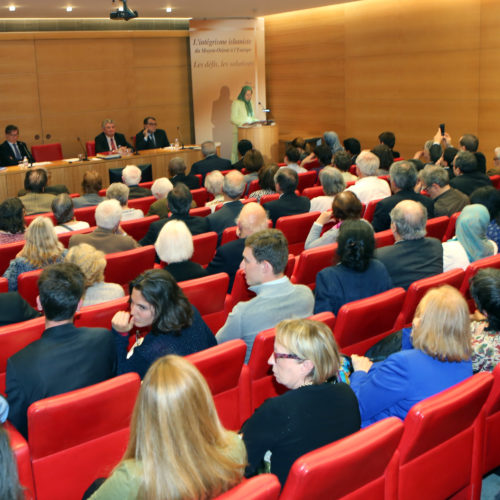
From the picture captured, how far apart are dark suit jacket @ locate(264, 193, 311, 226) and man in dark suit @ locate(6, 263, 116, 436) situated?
3194 millimetres

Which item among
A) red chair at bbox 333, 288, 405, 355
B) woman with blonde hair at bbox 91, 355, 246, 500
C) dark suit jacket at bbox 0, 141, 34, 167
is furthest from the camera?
dark suit jacket at bbox 0, 141, 34, 167

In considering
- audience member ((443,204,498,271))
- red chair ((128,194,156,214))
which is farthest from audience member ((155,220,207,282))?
red chair ((128,194,156,214))

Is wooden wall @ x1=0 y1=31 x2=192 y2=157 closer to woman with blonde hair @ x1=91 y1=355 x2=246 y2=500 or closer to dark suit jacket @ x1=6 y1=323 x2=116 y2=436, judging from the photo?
dark suit jacket @ x1=6 y1=323 x2=116 y2=436

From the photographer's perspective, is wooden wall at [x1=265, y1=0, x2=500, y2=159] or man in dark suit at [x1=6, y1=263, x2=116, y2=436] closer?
man in dark suit at [x1=6, y1=263, x2=116, y2=436]

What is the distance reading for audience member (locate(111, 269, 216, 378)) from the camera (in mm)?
3055

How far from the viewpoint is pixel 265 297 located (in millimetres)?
3461

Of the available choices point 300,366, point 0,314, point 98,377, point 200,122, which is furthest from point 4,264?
point 200,122

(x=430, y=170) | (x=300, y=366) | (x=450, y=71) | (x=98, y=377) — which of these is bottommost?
(x=98, y=377)

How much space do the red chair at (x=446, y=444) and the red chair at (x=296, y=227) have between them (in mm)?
2957

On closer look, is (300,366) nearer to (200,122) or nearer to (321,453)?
(321,453)

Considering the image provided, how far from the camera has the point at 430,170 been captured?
19.8 feet

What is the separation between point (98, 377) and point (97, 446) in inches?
13.6

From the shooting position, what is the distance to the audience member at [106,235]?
4.99 metres

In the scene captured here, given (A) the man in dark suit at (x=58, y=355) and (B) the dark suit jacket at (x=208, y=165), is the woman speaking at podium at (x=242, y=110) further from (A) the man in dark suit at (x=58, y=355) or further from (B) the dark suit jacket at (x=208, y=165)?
(A) the man in dark suit at (x=58, y=355)
